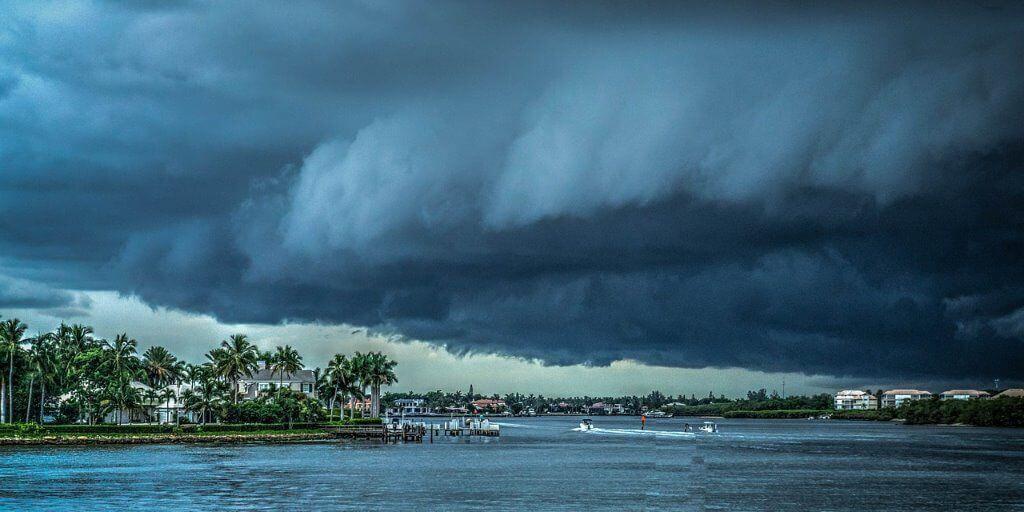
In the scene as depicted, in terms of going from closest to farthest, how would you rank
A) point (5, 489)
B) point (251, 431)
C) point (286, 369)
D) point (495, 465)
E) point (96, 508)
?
point (96, 508) → point (5, 489) → point (495, 465) → point (251, 431) → point (286, 369)

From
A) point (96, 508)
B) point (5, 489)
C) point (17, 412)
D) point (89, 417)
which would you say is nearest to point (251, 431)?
point (89, 417)

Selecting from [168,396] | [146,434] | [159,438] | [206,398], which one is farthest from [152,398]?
[159,438]

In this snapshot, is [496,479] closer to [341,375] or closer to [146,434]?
[146,434]

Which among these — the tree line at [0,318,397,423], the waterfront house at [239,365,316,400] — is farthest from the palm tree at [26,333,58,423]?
the waterfront house at [239,365,316,400]

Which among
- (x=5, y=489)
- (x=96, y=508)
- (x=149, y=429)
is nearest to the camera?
(x=96, y=508)

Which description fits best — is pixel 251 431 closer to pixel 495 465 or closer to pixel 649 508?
pixel 495 465

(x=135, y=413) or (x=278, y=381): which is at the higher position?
(x=278, y=381)

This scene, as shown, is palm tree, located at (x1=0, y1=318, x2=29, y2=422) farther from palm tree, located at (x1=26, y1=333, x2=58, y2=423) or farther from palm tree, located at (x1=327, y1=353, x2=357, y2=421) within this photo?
palm tree, located at (x1=327, y1=353, x2=357, y2=421)
